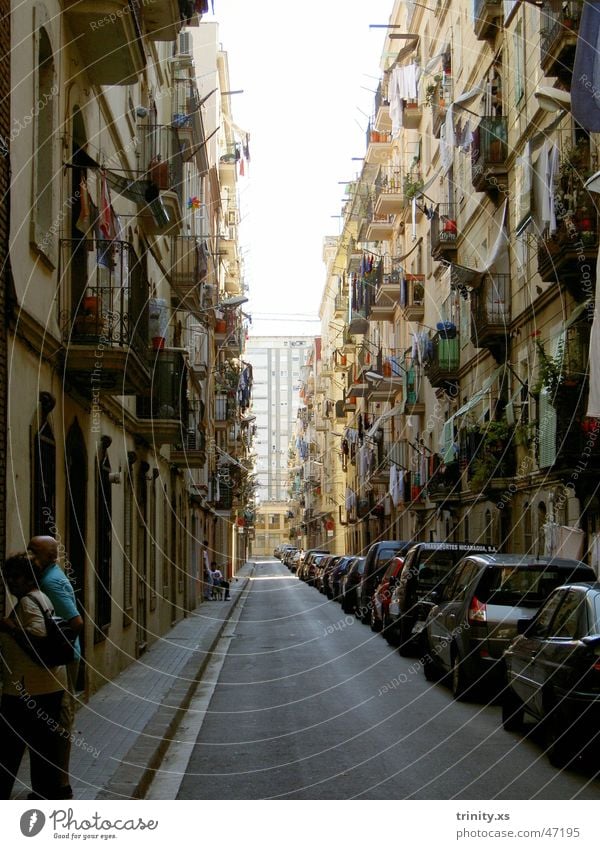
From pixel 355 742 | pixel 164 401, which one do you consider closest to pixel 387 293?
pixel 164 401

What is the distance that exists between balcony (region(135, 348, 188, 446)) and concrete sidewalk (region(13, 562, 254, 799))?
3911 mm

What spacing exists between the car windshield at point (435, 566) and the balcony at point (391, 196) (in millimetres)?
29266

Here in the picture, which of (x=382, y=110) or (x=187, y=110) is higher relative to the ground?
(x=382, y=110)

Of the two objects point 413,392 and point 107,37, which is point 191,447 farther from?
point 413,392

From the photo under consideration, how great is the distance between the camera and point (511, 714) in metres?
12.3

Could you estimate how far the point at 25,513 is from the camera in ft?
36.8

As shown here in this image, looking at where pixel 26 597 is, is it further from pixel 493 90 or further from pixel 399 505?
pixel 399 505

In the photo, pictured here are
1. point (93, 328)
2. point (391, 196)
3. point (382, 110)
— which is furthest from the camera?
point (382, 110)

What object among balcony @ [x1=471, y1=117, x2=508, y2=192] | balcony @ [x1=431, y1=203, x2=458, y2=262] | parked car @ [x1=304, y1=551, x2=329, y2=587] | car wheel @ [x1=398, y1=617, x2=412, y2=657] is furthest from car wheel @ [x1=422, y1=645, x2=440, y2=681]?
parked car @ [x1=304, y1=551, x2=329, y2=587]

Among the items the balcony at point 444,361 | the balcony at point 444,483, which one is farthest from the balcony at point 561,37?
the balcony at point 444,361

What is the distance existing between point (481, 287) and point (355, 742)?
19.6 meters

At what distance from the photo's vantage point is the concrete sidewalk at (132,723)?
9469 millimetres

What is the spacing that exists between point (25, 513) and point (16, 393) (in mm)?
1119

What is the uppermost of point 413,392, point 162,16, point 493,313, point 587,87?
point 162,16
